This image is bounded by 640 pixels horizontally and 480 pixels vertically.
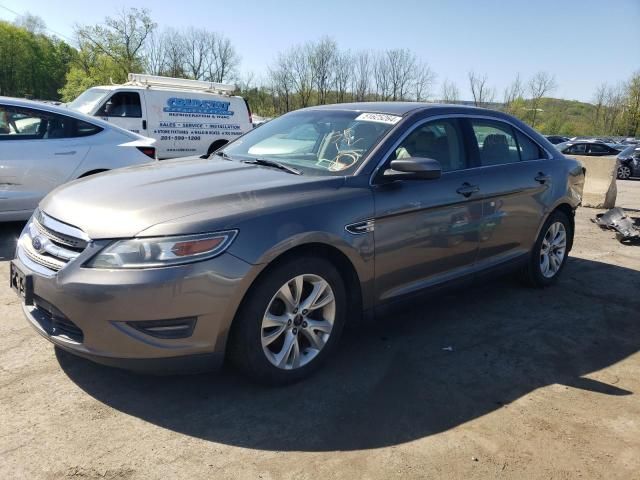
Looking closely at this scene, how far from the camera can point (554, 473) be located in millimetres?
2449

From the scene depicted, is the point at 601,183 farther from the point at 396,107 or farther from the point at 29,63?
the point at 29,63

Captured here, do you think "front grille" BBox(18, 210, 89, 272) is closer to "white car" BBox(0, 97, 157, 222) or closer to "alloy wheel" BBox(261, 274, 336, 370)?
"alloy wheel" BBox(261, 274, 336, 370)

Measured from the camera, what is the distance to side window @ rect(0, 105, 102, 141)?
5902 mm

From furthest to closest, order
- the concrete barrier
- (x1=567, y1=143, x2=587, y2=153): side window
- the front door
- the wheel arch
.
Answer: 1. (x1=567, y1=143, x2=587, y2=153): side window
2. the concrete barrier
3. the front door
4. the wheel arch

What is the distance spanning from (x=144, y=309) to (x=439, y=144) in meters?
2.51

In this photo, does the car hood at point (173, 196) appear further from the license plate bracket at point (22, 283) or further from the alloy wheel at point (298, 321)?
the alloy wheel at point (298, 321)

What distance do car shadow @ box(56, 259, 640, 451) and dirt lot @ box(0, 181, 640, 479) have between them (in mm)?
10

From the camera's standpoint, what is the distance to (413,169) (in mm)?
3275

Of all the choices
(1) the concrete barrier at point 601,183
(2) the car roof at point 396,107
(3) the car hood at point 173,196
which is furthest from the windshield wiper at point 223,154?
(1) the concrete barrier at point 601,183

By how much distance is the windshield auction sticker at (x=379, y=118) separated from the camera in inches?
148

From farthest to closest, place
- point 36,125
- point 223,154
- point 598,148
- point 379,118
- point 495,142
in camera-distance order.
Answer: point 598,148, point 36,125, point 495,142, point 223,154, point 379,118

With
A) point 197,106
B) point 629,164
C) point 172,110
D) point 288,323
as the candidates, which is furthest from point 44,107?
point 629,164

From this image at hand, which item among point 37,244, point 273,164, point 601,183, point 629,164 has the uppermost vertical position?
point 273,164

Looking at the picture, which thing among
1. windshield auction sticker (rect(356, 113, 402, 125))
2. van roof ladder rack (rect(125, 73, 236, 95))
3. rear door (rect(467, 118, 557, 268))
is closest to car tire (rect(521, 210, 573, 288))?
rear door (rect(467, 118, 557, 268))
